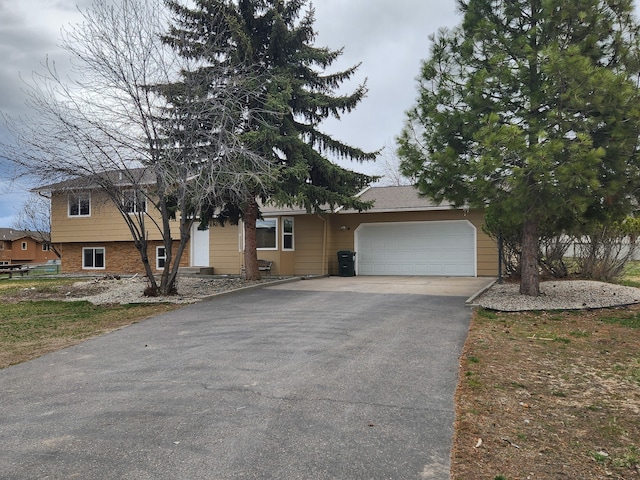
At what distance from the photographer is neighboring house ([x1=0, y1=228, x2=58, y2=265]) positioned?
49.4 m

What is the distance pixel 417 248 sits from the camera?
17281 mm

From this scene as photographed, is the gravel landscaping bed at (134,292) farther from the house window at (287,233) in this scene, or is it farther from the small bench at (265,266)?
the house window at (287,233)

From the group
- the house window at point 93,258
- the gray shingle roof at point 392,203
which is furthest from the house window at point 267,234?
the house window at point 93,258

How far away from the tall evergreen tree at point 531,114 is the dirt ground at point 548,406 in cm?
272

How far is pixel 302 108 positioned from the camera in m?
14.2

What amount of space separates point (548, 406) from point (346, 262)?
44.6 ft

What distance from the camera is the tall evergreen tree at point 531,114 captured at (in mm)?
7820

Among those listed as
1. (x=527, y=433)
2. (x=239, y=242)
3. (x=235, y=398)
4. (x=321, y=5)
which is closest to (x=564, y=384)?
(x=527, y=433)

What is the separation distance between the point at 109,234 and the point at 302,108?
1330cm

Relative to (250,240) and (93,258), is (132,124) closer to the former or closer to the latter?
(250,240)

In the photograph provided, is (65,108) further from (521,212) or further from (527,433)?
(527,433)

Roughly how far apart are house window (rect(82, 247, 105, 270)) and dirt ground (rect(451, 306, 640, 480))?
21095mm

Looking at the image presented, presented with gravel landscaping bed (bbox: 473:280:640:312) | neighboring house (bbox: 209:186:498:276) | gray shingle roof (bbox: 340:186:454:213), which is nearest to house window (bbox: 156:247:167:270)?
neighboring house (bbox: 209:186:498:276)

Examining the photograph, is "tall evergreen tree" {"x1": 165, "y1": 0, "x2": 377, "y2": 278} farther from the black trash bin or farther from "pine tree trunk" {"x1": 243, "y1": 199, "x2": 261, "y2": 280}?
the black trash bin
